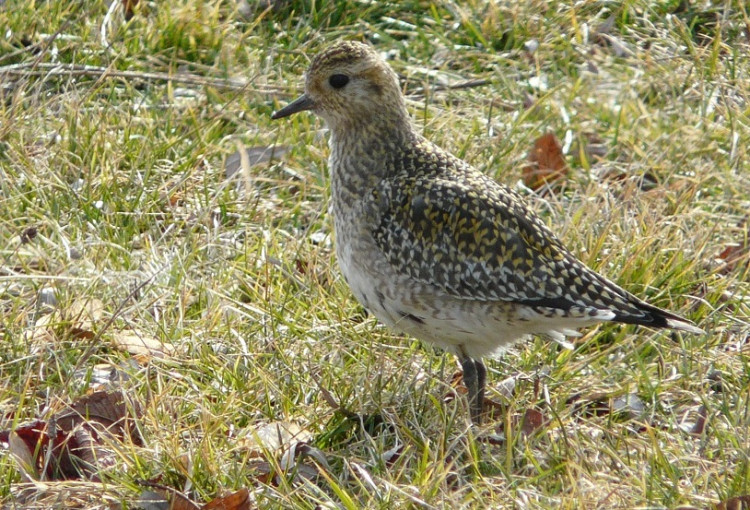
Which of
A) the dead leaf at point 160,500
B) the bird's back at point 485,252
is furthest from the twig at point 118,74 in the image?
the dead leaf at point 160,500

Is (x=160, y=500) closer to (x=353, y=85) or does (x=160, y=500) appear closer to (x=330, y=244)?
(x=353, y=85)

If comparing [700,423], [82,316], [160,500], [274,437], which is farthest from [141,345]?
[700,423]

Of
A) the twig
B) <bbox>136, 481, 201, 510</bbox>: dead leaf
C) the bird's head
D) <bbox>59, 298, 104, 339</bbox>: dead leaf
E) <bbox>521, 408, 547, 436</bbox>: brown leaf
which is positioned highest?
the bird's head

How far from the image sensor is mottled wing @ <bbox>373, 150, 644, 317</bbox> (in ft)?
15.8

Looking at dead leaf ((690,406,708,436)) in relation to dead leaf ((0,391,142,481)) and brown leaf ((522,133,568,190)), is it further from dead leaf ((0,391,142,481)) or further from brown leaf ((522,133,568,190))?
dead leaf ((0,391,142,481))

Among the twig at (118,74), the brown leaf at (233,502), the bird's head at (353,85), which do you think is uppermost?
the bird's head at (353,85)

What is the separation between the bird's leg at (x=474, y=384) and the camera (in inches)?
196

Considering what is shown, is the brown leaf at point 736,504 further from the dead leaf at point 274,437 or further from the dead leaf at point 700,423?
the dead leaf at point 274,437

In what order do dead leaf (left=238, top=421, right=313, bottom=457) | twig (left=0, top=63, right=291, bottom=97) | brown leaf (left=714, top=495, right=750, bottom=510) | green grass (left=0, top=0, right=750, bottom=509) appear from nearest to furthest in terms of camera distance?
brown leaf (left=714, top=495, right=750, bottom=510) < green grass (left=0, top=0, right=750, bottom=509) < dead leaf (left=238, top=421, right=313, bottom=457) < twig (left=0, top=63, right=291, bottom=97)

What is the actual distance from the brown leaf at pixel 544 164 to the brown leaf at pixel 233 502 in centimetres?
285

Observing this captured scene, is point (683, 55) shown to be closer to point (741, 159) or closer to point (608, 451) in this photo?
point (741, 159)

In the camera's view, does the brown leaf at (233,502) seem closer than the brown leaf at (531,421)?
Yes

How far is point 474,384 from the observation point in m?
5.00

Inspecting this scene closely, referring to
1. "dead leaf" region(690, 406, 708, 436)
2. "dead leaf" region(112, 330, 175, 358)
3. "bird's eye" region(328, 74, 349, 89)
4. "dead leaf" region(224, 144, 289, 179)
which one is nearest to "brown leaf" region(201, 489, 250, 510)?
"dead leaf" region(112, 330, 175, 358)
